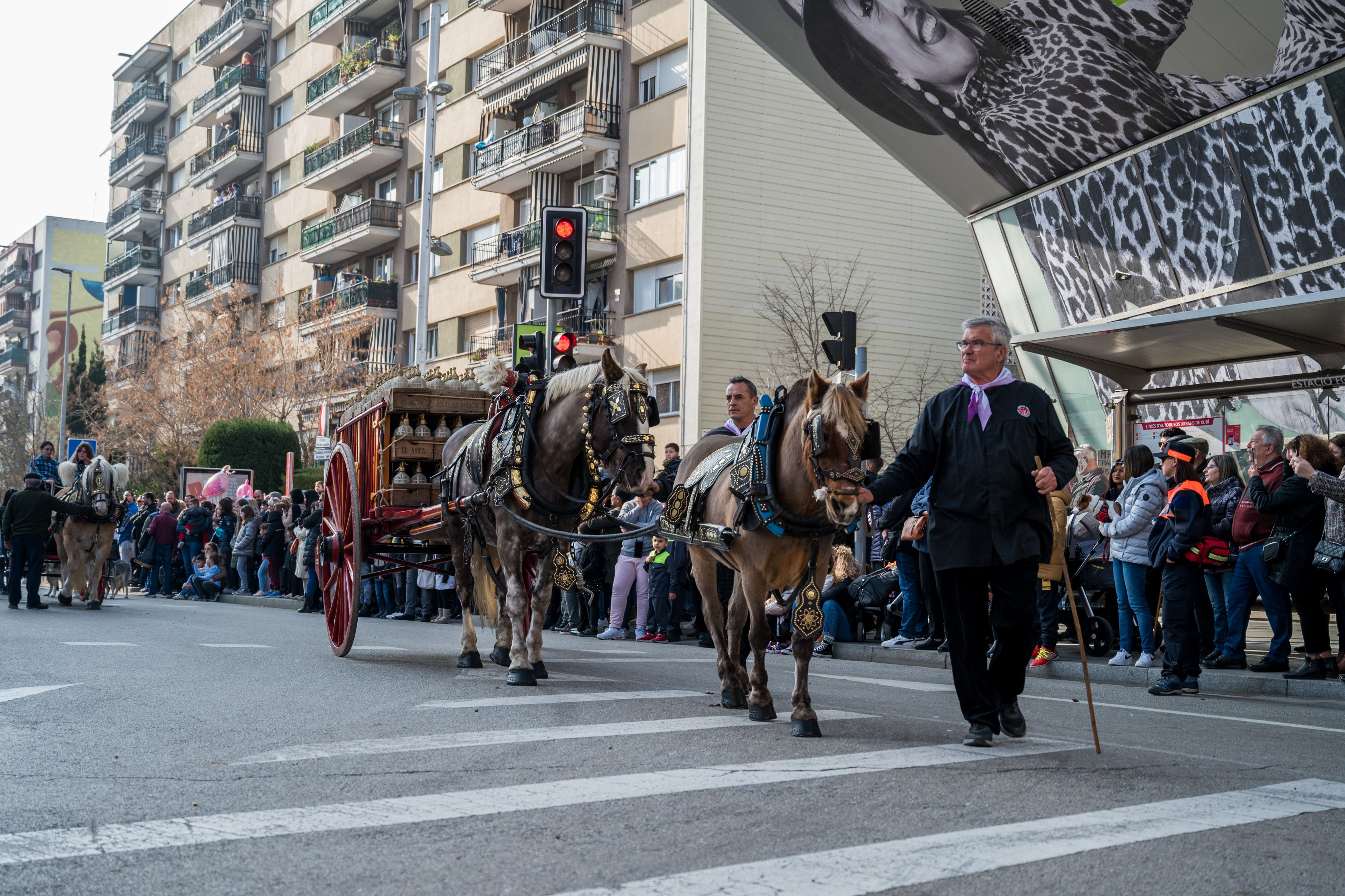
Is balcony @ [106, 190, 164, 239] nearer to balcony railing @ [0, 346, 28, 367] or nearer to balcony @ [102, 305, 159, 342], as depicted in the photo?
balcony @ [102, 305, 159, 342]

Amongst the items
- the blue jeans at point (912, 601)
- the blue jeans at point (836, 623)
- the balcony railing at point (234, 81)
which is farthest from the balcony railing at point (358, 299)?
the blue jeans at point (912, 601)

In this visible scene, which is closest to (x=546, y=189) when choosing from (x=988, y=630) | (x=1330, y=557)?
(x=1330, y=557)

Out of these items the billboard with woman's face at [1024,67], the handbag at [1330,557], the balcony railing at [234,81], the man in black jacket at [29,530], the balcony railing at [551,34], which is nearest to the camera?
the handbag at [1330,557]

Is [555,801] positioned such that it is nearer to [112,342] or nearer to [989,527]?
[989,527]

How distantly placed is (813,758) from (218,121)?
64765 mm

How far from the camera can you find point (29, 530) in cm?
2019

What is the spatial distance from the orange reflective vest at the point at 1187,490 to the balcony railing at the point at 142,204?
229ft

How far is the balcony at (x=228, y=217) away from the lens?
2349 inches

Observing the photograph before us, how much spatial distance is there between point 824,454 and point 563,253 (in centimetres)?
815

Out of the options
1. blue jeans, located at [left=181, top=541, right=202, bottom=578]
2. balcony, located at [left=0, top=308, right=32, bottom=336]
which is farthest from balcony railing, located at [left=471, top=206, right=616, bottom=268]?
balcony, located at [left=0, top=308, right=32, bottom=336]

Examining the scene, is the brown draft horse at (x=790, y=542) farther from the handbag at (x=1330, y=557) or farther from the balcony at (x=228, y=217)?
the balcony at (x=228, y=217)

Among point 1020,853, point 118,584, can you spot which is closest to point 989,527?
point 1020,853

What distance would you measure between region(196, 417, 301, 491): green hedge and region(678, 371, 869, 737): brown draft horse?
3533cm

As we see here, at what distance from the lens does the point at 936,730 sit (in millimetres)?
7586
